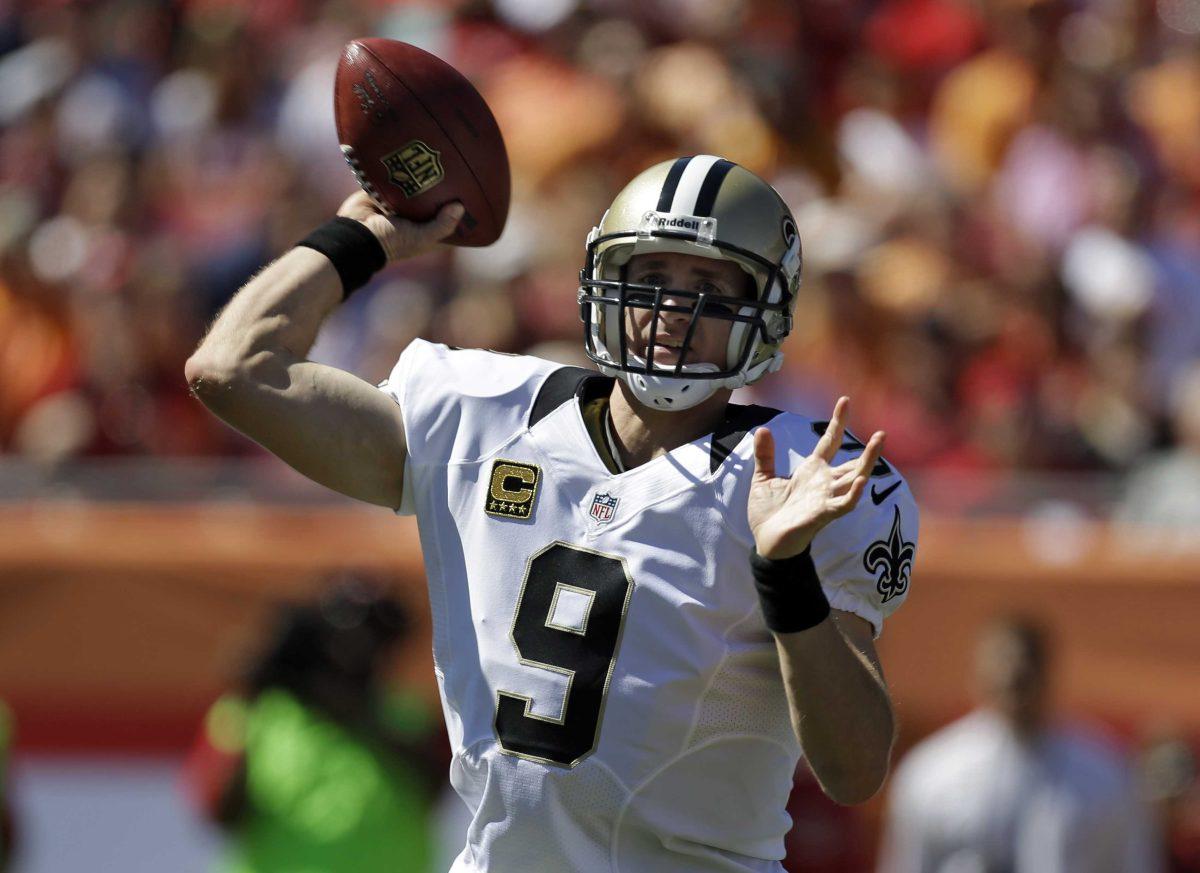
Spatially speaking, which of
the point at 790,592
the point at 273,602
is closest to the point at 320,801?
the point at 273,602

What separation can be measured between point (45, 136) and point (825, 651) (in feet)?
24.6

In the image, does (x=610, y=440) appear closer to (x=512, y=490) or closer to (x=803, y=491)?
(x=512, y=490)

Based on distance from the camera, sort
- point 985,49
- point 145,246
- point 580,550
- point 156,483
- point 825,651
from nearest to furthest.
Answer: point 825,651 < point 580,550 < point 156,483 < point 145,246 < point 985,49

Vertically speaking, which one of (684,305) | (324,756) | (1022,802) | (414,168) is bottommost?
(324,756)

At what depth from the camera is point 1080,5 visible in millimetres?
8945

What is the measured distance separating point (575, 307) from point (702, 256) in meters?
4.18

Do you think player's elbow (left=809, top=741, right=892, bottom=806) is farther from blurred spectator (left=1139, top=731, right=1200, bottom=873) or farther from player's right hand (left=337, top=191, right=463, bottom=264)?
blurred spectator (left=1139, top=731, right=1200, bottom=873)

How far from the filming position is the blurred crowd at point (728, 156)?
7.04 m

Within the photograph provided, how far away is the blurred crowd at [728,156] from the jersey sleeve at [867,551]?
12.5ft

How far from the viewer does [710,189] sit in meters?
2.93

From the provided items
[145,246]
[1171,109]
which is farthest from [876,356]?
[145,246]

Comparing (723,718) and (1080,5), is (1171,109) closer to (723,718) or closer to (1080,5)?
(1080,5)

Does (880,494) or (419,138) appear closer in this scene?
(880,494)

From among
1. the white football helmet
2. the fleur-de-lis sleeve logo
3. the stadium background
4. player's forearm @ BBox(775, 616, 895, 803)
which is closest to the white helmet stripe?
the white football helmet
